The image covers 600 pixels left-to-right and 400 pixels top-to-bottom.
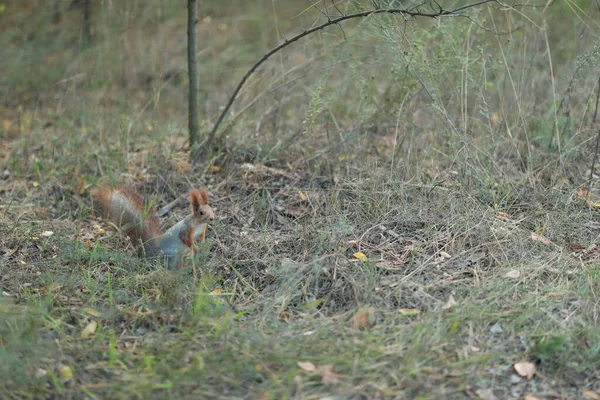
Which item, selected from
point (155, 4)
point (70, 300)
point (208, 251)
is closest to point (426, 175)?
point (208, 251)

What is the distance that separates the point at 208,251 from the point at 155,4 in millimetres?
3836

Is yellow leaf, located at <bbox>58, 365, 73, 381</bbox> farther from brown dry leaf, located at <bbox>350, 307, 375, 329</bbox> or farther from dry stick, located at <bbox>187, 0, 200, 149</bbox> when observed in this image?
dry stick, located at <bbox>187, 0, 200, 149</bbox>

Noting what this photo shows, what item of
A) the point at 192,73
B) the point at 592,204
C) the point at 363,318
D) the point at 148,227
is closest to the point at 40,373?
the point at 148,227

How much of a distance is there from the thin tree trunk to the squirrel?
117cm

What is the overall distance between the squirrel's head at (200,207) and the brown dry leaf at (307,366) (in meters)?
1.09

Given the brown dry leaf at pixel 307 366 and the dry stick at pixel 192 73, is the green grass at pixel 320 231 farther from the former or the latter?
the dry stick at pixel 192 73

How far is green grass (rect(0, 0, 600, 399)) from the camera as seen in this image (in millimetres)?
2896

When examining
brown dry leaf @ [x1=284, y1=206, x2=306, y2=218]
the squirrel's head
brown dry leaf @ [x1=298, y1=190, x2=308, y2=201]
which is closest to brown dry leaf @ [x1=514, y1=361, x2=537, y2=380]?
the squirrel's head

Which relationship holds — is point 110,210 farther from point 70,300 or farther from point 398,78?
point 398,78

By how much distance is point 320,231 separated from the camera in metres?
3.91

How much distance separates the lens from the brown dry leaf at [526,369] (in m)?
2.92

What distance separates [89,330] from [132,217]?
0.83 meters

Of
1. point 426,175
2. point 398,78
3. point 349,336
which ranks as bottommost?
point 349,336

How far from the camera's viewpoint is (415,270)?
3602 mm
